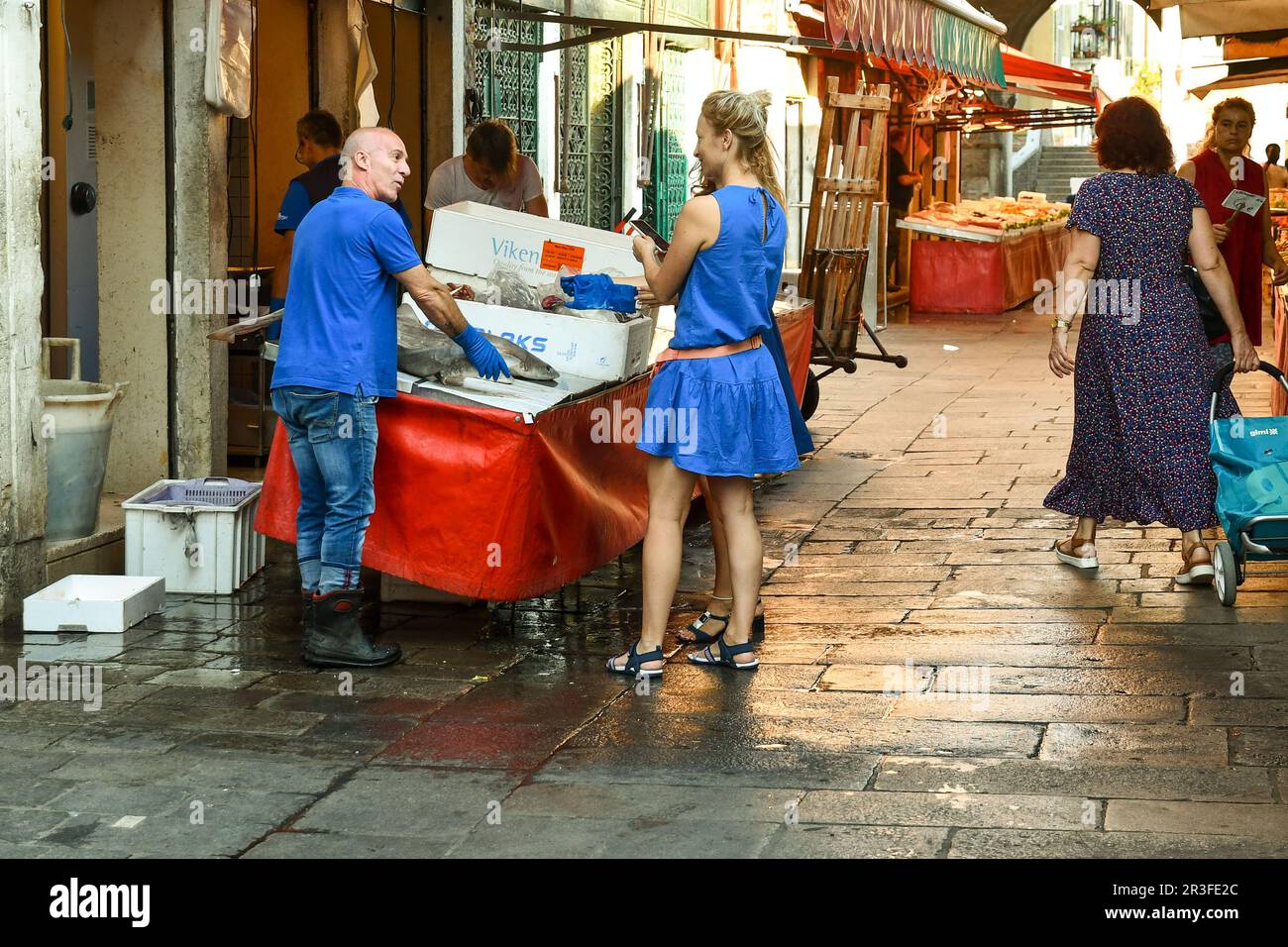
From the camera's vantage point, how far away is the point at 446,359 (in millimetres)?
6070

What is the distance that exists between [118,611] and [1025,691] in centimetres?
317

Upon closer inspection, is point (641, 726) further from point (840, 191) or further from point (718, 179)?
point (840, 191)

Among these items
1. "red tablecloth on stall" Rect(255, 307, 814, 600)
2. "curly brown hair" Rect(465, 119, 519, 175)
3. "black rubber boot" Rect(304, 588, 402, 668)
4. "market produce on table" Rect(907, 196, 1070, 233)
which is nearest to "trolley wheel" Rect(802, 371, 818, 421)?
"curly brown hair" Rect(465, 119, 519, 175)

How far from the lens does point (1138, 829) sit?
4070 mm

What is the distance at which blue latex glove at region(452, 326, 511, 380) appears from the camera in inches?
226

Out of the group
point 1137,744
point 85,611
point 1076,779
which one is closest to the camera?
point 1076,779

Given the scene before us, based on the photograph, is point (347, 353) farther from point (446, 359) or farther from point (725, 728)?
point (725, 728)

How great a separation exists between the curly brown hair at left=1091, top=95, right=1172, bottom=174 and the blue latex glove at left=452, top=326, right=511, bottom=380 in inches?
101

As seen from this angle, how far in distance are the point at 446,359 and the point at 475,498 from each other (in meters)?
0.53

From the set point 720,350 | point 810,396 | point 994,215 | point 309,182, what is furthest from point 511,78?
point 994,215

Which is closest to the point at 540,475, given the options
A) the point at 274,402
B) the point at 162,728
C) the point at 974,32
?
the point at 274,402

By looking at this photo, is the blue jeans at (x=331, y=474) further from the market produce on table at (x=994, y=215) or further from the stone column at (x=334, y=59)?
the market produce on table at (x=994, y=215)

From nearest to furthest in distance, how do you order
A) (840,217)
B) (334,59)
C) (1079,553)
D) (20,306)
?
(20,306) → (1079,553) → (334,59) → (840,217)

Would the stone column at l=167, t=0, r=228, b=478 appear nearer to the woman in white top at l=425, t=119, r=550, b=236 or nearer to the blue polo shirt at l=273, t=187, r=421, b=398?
the woman in white top at l=425, t=119, r=550, b=236
